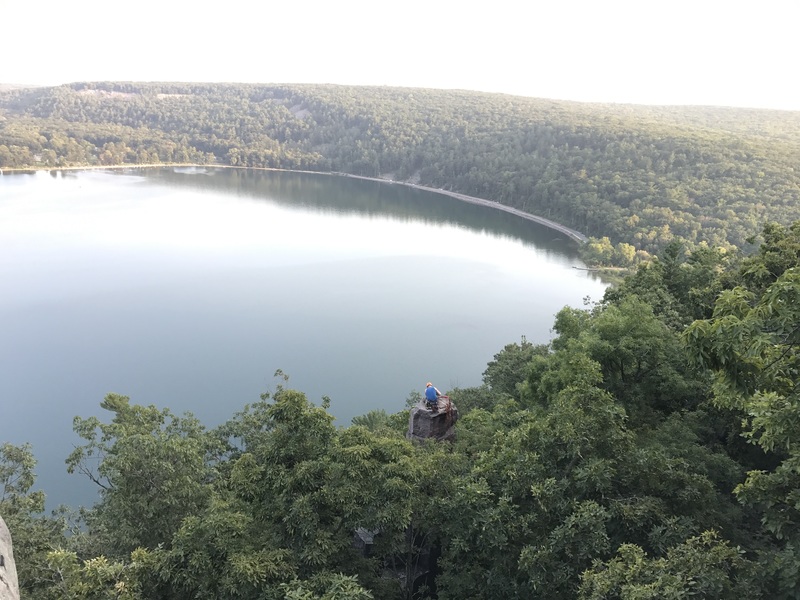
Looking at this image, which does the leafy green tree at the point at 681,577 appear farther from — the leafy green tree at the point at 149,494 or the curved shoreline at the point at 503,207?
the curved shoreline at the point at 503,207

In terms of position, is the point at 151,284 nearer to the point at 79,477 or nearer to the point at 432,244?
the point at 79,477

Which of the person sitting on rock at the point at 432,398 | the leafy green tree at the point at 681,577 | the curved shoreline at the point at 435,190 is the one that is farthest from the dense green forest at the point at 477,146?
the leafy green tree at the point at 681,577

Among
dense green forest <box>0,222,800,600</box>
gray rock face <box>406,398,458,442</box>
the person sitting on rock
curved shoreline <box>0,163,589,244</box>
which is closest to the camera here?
dense green forest <box>0,222,800,600</box>

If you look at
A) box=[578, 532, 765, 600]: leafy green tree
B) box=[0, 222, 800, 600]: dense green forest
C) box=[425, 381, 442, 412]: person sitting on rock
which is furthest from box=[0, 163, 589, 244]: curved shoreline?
box=[578, 532, 765, 600]: leafy green tree

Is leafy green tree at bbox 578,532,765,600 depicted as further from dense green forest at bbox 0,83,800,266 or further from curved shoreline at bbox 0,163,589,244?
curved shoreline at bbox 0,163,589,244

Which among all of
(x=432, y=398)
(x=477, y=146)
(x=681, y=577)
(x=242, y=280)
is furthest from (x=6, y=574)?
(x=477, y=146)

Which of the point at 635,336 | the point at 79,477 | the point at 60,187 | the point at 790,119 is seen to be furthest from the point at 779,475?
the point at 790,119

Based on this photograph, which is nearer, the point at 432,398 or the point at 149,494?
the point at 149,494

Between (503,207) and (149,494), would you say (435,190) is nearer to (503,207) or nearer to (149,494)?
(503,207)
